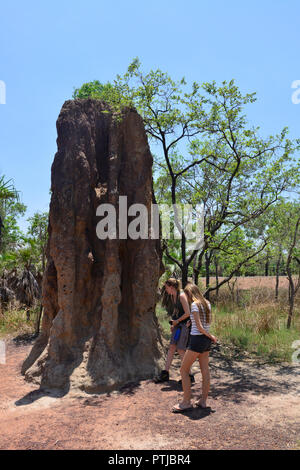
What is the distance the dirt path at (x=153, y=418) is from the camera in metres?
3.98

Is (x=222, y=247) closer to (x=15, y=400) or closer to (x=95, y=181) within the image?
(x=95, y=181)

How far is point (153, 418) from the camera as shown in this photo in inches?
181

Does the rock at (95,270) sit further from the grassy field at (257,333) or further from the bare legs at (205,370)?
the grassy field at (257,333)

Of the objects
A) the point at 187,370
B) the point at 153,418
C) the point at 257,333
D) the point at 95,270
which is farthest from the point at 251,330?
→ the point at 153,418

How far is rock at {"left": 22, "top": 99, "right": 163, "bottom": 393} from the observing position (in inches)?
236

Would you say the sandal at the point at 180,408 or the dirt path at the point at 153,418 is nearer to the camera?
the dirt path at the point at 153,418

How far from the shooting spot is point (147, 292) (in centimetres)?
661

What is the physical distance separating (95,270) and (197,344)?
2.75m

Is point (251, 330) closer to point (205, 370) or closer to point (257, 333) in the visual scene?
point (257, 333)

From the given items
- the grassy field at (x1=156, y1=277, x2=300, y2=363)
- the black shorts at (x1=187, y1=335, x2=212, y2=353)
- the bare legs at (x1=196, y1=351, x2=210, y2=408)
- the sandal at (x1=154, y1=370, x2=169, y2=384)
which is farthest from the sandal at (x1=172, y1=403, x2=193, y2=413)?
the grassy field at (x1=156, y1=277, x2=300, y2=363)

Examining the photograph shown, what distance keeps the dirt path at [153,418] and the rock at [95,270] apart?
0.44 meters

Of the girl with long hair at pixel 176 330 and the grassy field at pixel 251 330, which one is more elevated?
the girl with long hair at pixel 176 330

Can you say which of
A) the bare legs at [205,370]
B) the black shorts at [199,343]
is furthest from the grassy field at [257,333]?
the black shorts at [199,343]

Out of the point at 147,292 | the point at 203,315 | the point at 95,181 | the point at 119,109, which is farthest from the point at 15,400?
the point at 119,109
